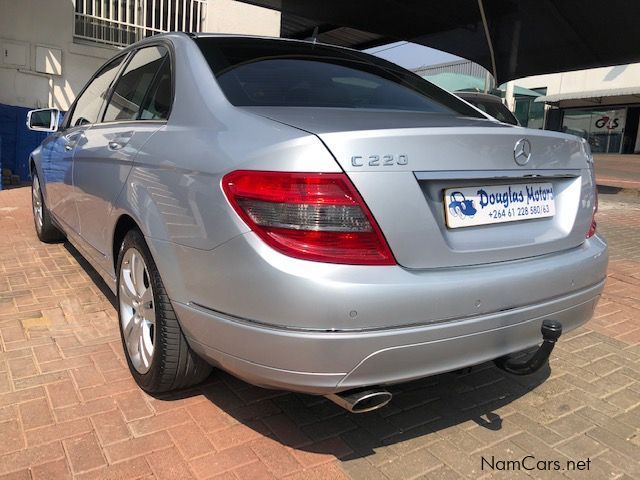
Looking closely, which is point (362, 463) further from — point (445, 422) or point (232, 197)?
point (232, 197)

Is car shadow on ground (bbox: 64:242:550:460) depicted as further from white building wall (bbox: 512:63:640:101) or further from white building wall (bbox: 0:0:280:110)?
white building wall (bbox: 512:63:640:101)

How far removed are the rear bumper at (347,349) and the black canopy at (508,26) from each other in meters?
8.83

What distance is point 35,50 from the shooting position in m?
10.2

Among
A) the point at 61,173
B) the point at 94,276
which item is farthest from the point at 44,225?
the point at 61,173

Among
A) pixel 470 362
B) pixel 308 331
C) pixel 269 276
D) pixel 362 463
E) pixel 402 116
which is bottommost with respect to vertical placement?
pixel 362 463

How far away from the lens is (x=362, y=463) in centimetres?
211

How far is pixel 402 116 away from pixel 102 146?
1.74m

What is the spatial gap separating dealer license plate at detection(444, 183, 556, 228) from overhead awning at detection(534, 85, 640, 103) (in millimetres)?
31359

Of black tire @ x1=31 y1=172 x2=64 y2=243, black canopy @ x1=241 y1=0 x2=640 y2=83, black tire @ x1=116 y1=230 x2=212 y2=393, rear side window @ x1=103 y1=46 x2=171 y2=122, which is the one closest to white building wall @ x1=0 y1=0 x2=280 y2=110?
black canopy @ x1=241 y1=0 x2=640 y2=83

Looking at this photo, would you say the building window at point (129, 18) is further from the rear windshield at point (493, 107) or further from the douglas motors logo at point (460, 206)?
the douglas motors logo at point (460, 206)

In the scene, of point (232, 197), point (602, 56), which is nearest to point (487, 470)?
point (232, 197)

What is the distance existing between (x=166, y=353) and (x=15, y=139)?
9.56m

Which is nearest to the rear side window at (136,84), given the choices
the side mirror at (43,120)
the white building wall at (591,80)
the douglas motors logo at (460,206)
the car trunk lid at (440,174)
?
the car trunk lid at (440,174)

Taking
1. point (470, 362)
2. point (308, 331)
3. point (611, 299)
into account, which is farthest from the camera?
point (611, 299)
